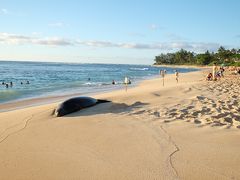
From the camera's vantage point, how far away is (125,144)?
6.98 m

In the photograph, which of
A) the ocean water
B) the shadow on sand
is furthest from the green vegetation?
the shadow on sand

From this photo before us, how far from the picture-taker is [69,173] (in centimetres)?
533

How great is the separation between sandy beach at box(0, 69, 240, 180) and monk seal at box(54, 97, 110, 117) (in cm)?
35

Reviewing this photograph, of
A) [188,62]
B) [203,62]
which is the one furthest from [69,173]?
[188,62]

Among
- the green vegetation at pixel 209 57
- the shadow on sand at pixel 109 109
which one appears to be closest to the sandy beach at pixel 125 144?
the shadow on sand at pixel 109 109

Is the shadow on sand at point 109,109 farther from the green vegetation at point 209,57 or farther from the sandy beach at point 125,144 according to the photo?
the green vegetation at point 209,57

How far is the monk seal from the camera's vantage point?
36.1 ft

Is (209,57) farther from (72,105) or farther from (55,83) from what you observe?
(72,105)

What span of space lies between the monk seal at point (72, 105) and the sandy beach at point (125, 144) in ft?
1.14

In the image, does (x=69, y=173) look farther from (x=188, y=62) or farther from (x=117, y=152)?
(x=188, y=62)

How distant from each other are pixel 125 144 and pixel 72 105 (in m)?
5.13

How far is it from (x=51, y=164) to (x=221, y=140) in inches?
151

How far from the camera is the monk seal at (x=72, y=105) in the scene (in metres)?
11.0

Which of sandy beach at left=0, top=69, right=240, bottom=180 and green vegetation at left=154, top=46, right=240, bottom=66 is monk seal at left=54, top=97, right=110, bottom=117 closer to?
sandy beach at left=0, top=69, right=240, bottom=180
